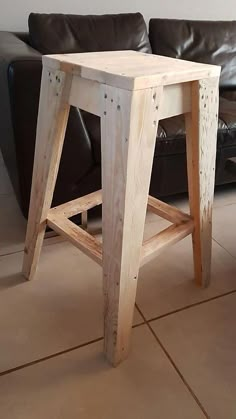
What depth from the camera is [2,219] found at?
4.64 ft

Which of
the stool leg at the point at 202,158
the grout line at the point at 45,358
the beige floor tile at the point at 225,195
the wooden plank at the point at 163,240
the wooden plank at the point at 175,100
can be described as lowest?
the grout line at the point at 45,358

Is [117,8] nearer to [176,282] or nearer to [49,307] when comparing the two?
[176,282]

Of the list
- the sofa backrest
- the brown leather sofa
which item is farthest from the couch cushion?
the sofa backrest

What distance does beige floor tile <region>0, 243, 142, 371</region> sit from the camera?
90 cm

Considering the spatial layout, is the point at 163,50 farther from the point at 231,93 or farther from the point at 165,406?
the point at 165,406

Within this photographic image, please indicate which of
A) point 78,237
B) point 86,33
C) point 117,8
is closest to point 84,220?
point 78,237

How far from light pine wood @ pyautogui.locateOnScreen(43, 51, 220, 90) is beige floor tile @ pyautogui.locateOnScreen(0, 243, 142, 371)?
67cm

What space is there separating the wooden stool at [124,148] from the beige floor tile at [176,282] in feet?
0.55

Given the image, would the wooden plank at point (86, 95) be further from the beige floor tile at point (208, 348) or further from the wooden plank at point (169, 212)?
the beige floor tile at point (208, 348)

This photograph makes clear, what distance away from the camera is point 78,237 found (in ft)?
3.01

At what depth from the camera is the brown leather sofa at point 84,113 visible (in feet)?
3.39

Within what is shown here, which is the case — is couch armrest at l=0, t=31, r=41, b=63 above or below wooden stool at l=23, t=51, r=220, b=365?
above

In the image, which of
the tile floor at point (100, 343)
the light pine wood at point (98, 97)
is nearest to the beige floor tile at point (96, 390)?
the tile floor at point (100, 343)

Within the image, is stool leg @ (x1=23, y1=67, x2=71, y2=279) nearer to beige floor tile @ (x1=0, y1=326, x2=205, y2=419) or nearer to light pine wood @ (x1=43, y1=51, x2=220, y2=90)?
light pine wood @ (x1=43, y1=51, x2=220, y2=90)
